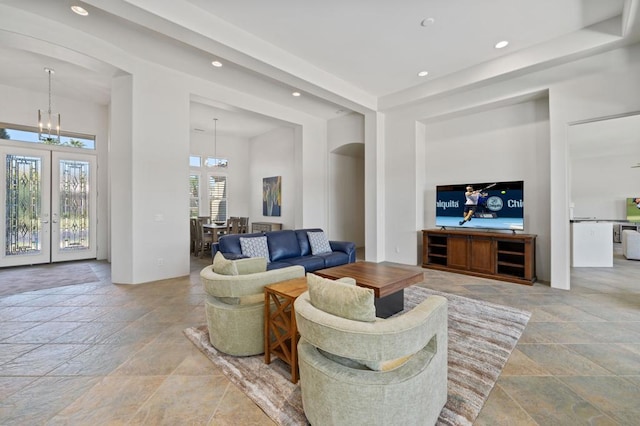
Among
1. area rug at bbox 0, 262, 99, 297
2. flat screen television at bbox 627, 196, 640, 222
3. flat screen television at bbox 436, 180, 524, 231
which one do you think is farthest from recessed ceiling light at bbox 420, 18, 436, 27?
flat screen television at bbox 627, 196, 640, 222

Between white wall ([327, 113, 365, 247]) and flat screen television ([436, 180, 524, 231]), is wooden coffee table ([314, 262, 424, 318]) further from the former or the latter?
white wall ([327, 113, 365, 247])

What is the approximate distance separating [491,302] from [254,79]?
207 inches

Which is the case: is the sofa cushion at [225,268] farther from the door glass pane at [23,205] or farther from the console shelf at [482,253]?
the door glass pane at [23,205]

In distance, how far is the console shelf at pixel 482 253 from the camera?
4.61 meters

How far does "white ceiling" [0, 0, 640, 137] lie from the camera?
3320mm

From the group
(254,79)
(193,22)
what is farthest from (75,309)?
(254,79)

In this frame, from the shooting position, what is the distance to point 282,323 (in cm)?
221

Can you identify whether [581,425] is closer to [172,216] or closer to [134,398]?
[134,398]

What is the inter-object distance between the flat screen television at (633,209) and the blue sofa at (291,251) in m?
10.8

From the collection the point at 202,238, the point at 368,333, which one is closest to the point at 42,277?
the point at 202,238

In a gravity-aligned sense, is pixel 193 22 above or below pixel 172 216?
above

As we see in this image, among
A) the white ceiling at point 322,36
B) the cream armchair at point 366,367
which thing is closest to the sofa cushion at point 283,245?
the white ceiling at point 322,36

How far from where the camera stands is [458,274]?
5.23 m

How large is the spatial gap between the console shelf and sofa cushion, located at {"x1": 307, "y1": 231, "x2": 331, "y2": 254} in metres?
2.12
